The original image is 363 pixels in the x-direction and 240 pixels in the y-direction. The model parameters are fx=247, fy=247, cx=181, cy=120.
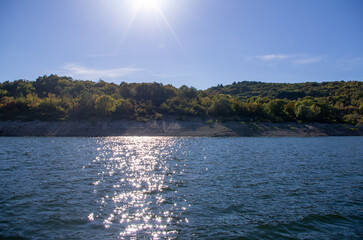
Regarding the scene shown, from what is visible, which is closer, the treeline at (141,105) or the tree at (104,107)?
the treeline at (141,105)

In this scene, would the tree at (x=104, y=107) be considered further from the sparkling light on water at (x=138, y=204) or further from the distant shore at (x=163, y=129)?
the sparkling light on water at (x=138, y=204)

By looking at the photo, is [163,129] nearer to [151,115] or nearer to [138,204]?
[151,115]

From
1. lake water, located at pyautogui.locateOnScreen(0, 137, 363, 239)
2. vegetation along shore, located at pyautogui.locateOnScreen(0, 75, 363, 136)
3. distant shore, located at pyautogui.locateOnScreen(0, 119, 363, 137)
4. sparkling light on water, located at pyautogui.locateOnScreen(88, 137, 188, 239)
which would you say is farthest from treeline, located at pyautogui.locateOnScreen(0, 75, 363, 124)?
sparkling light on water, located at pyautogui.locateOnScreen(88, 137, 188, 239)

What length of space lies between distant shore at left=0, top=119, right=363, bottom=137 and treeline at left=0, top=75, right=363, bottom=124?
3.98 meters

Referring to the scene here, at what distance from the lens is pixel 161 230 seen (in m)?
9.41

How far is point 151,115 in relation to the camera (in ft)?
280

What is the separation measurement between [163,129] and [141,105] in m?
22.5

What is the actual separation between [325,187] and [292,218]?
6.82 m

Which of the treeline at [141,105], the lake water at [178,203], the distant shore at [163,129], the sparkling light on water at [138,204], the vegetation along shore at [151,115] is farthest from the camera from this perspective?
the treeline at [141,105]

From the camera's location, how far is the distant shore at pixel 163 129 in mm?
70062

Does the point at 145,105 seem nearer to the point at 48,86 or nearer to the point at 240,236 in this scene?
the point at 48,86

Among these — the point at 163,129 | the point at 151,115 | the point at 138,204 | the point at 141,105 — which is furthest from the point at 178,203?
the point at 141,105

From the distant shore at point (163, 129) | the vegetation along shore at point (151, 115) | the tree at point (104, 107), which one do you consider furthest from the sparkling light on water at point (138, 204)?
the tree at point (104, 107)

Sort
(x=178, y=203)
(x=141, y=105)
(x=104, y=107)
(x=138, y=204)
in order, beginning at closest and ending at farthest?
(x=138, y=204), (x=178, y=203), (x=104, y=107), (x=141, y=105)
